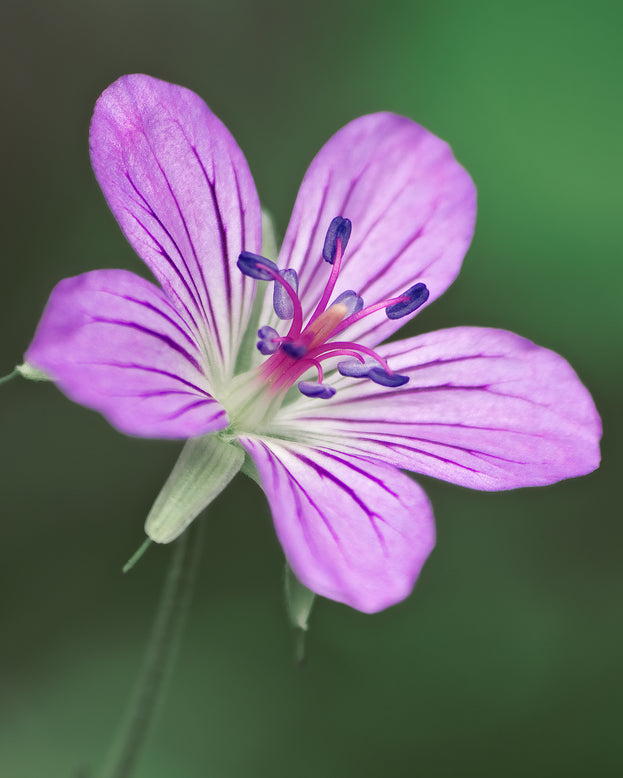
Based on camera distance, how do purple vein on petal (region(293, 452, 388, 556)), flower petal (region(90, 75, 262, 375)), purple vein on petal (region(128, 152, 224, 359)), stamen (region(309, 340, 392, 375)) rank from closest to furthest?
purple vein on petal (region(293, 452, 388, 556)) → flower petal (region(90, 75, 262, 375)) → purple vein on petal (region(128, 152, 224, 359)) → stamen (region(309, 340, 392, 375))

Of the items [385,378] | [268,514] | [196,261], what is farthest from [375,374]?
→ [268,514]

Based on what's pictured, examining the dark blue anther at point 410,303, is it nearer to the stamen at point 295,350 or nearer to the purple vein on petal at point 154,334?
the stamen at point 295,350

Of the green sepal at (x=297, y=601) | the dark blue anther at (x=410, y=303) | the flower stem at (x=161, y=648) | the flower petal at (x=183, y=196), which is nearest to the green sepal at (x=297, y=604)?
the green sepal at (x=297, y=601)

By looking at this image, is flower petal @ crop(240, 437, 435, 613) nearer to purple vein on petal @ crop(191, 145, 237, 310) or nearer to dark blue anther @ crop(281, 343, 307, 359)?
dark blue anther @ crop(281, 343, 307, 359)

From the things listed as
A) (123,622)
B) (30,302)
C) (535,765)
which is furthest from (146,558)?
(535,765)

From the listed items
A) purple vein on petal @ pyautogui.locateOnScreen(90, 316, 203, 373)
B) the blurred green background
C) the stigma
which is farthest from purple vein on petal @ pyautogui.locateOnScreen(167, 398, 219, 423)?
the blurred green background

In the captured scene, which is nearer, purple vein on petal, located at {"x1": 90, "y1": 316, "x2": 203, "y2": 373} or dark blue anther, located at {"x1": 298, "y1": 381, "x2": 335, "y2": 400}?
purple vein on petal, located at {"x1": 90, "y1": 316, "x2": 203, "y2": 373}

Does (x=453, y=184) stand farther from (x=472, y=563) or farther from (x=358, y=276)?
(x=472, y=563)
